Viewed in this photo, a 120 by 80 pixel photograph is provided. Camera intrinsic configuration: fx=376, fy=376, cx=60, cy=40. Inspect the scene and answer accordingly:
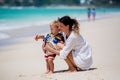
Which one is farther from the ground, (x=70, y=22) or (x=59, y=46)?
(x=70, y=22)

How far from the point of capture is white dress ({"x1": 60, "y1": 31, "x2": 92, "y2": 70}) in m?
5.43

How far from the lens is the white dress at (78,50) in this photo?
5.43 meters

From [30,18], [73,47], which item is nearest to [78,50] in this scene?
[73,47]

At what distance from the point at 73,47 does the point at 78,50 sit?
0.32 ft

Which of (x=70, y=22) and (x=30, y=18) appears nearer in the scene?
(x=70, y=22)

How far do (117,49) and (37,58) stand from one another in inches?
72.9

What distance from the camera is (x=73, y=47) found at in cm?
550

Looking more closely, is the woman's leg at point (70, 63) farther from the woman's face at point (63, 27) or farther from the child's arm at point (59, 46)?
the woman's face at point (63, 27)

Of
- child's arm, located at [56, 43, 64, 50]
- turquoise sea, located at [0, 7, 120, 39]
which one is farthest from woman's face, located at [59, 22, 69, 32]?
turquoise sea, located at [0, 7, 120, 39]

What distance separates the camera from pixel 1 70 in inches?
251

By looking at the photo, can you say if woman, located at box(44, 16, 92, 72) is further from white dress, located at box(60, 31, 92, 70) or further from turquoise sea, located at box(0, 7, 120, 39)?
turquoise sea, located at box(0, 7, 120, 39)

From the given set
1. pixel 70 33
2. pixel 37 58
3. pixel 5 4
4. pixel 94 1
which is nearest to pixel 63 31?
pixel 70 33

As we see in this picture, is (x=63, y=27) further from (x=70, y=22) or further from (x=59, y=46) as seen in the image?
(x=59, y=46)

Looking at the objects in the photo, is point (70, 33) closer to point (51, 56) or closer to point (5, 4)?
point (51, 56)
